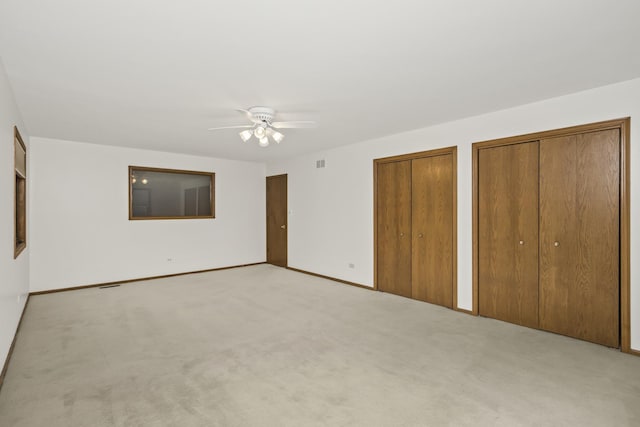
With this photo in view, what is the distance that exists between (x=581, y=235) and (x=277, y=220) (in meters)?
5.50

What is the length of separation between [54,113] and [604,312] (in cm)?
619

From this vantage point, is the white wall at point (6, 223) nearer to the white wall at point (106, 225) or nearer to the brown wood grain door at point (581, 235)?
the white wall at point (106, 225)

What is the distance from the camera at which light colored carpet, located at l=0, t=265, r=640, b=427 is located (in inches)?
82.4

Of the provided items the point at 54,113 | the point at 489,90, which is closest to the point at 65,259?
the point at 54,113

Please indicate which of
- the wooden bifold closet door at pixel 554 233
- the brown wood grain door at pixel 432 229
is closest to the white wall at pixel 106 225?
the brown wood grain door at pixel 432 229

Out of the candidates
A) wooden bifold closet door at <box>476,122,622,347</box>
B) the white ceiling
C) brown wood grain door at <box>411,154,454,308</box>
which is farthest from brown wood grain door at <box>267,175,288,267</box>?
wooden bifold closet door at <box>476,122,622,347</box>

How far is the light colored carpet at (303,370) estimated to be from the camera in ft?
6.86

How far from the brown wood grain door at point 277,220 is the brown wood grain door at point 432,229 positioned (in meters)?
3.25

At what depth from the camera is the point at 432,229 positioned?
447 centimetres

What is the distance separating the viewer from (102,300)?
469cm

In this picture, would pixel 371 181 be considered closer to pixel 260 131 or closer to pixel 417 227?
pixel 417 227

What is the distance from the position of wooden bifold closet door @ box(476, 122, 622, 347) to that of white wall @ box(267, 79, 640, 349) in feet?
0.48

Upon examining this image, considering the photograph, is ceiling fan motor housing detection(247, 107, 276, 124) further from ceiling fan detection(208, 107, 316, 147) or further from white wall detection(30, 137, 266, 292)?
white wall detection(30, 137, 266, 292)

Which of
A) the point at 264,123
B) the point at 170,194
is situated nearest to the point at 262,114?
the point at 264,123
